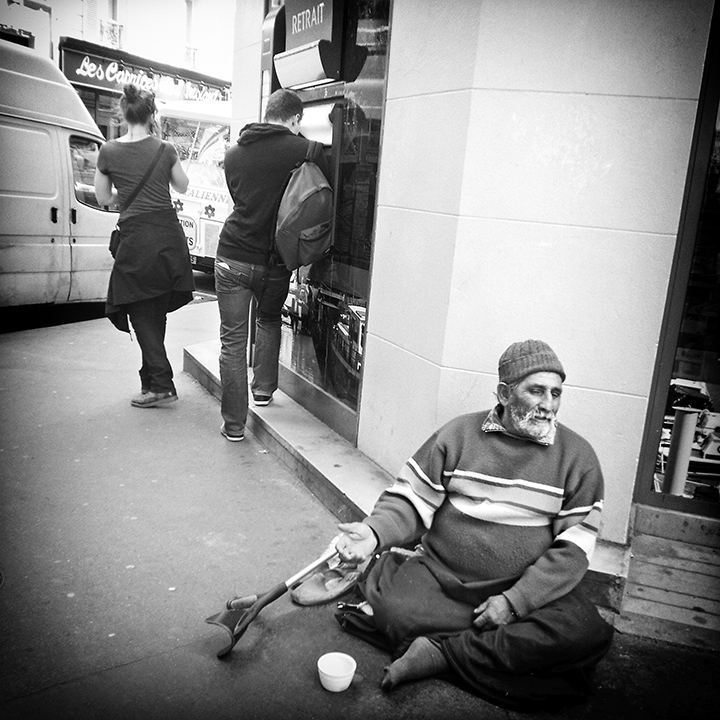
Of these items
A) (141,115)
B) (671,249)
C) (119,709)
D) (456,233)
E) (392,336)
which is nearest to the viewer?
(119,709)

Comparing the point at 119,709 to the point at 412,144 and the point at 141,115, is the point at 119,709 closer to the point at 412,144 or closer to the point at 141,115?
the point at 412,144

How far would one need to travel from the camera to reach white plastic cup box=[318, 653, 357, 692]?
2398mm

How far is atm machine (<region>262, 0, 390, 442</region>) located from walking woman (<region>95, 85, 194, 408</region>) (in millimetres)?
894

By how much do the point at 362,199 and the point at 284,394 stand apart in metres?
1.73

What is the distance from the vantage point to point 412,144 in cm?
357

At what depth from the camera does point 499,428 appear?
262 centimetres

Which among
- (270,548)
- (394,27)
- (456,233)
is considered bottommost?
(270,548)

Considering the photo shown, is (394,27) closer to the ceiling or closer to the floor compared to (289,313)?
closer to the ceiling

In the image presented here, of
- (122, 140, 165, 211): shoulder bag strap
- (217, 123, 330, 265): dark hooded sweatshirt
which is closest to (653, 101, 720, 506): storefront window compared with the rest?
(217, 123, 330, 265): dark hooded sweatshirt

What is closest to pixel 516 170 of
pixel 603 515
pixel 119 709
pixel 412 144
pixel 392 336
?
pixel 412 144

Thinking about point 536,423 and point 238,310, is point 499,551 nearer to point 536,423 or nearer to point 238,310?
point 536,423

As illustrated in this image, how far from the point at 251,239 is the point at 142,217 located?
96cm

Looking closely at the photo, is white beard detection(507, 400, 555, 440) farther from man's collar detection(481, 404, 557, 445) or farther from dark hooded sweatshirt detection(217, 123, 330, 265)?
dark hooded sweatshirt detection(217, 123, 330, 265)

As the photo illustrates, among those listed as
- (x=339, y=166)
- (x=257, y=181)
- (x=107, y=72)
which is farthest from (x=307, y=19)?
(x=107, y=72)
